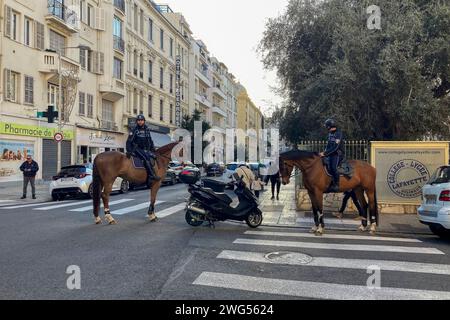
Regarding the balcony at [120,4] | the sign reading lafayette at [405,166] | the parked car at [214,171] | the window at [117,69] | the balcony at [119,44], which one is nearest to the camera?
the sign reading lafayette at [405,166]

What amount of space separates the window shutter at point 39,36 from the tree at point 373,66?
51.7ft

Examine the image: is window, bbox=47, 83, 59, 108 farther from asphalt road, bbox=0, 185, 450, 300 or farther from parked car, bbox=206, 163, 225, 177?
asphalt road, bbox=0, 185, 450, 300

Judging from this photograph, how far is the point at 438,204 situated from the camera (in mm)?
8086

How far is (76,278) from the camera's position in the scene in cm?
529

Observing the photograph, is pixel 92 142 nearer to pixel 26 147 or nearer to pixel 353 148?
pixel 26 147

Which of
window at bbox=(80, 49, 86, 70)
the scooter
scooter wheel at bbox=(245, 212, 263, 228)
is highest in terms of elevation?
window at bbox=(80, 49, 86, 70)

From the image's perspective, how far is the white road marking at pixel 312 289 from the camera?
15.6 feet

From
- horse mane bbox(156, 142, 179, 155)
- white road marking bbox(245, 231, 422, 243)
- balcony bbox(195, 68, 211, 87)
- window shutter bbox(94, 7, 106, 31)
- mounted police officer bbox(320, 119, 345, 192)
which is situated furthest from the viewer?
balcony bbox(195, 68, 211, 87)

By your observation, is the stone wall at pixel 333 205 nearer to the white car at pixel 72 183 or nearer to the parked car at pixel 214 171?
the white car at pixel 72 183

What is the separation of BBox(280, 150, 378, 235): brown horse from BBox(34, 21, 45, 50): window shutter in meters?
21.5

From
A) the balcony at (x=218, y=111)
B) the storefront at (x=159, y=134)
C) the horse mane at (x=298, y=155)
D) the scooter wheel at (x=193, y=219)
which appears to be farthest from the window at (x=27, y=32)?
the balcony at (x=218, y=111)

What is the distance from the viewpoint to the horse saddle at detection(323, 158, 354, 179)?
929 cm

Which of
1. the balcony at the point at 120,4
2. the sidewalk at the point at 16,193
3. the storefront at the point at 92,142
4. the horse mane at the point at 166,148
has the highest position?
the balcony at the point at 120,4

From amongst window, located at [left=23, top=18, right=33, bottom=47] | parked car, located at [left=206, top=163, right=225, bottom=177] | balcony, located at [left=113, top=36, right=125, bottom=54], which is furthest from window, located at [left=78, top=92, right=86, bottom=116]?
parked car, located at [left=206, top=163, right=225, bottom=177]
